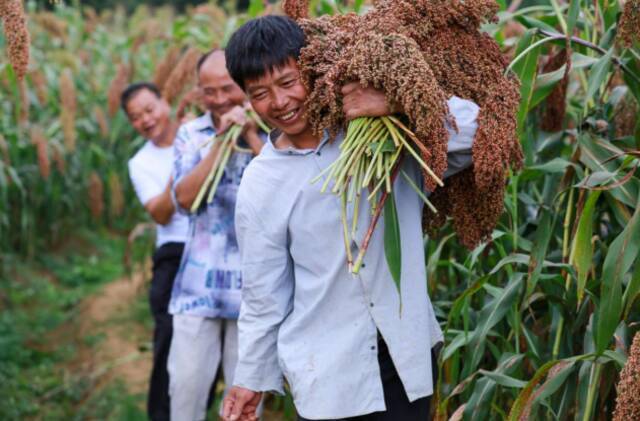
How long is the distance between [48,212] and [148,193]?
414cm

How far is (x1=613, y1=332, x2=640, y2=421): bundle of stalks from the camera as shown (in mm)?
1854

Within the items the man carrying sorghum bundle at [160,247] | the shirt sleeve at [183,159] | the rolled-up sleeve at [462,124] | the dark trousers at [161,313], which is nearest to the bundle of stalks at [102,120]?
the man carrying sorghum bundle at [160,247]

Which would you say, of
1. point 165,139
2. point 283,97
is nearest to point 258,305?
point 283,97

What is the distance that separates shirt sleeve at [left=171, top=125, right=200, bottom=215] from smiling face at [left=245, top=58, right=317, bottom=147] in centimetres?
134

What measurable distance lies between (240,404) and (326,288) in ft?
1.39

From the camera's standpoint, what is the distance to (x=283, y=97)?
2.18m

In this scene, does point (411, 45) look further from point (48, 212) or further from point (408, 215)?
point (48, 212)

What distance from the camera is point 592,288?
2559mm

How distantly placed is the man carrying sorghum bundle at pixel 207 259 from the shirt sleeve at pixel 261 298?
43.9 inches

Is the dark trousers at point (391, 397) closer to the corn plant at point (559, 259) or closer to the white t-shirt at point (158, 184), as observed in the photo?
the corn plant at point (559, 259)

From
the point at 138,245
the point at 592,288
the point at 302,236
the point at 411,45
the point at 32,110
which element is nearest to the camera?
the point at 411,45

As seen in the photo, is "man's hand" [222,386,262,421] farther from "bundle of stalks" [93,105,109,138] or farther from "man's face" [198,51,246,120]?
"bundle of stalks" [93,105,109,138]

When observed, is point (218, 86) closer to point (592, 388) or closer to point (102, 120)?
point (592, 388)

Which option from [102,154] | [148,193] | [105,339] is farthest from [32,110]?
[148,193]
